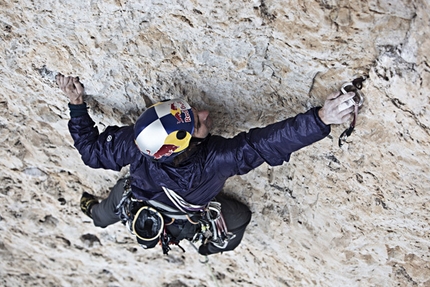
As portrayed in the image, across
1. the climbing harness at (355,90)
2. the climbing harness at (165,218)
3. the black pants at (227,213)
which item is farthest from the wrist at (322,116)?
the black pants at (227,213)

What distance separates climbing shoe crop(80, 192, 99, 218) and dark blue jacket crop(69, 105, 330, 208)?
0.90 meters

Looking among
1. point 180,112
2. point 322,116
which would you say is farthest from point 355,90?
point 180,112

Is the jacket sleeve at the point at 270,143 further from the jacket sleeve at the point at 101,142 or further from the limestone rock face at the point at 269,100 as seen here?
the jacket sleeve at the point at 101,142

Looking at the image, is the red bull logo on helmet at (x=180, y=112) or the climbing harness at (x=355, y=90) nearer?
the climbing harness at (x=355, y=90)

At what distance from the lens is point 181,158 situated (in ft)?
9.58

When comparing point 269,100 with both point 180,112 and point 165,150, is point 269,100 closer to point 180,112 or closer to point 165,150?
point 180,112

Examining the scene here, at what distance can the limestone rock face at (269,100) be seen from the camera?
→ 7.79ft

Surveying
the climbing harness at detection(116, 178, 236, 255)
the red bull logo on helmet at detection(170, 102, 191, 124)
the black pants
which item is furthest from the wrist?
the black pants

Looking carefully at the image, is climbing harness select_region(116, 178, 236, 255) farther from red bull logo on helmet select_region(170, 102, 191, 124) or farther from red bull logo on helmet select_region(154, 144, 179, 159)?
red bull logo on helmet select_region(170, 102, 191, 124)

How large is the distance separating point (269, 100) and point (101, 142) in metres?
1.00

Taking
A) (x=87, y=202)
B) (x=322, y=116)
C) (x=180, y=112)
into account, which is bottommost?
(x=87, y=202)

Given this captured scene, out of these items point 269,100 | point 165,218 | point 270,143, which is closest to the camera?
point 270,143

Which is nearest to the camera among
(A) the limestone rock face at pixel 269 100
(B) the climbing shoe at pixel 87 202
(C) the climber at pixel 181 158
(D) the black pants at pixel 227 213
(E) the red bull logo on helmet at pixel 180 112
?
(A) the limestone rock face at pixel 269 100

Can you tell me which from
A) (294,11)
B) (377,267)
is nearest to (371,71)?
(294,11)
